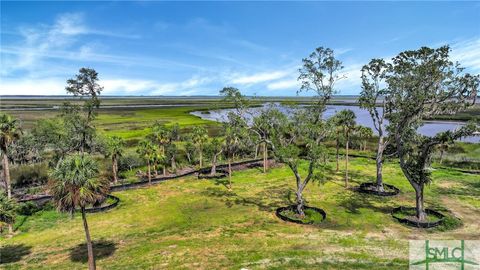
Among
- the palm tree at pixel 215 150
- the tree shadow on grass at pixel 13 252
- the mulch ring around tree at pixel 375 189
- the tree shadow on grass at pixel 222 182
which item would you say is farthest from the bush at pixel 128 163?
the mulch ring around tree at pixel 375 189

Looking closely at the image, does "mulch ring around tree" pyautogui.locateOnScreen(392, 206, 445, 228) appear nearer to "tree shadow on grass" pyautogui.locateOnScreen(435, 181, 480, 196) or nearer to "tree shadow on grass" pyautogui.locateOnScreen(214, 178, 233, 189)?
"tree shadow on grass" pyautogui.locateOnScreen(435, 181, 480, 196)

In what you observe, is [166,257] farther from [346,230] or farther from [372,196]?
[372,196]

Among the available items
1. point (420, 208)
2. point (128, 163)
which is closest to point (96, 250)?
point (420, 208)

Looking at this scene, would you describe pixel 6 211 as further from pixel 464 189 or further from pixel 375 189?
pixel 464 189

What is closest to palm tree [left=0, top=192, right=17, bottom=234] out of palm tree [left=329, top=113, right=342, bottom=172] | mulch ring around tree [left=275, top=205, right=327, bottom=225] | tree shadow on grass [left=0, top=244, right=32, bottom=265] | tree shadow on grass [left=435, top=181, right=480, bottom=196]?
tree shadow on grass [left=0, top=244, right=32, bottom=265]

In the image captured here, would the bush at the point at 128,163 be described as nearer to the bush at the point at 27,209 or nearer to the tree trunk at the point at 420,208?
the bush at the point at 27,209


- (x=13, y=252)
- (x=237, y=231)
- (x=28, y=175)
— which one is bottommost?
(x=13, y=252)

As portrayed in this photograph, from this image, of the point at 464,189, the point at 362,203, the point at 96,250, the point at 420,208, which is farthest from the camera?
the point at 464,189
